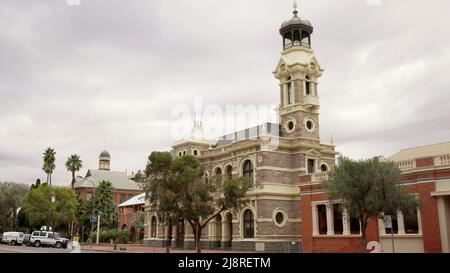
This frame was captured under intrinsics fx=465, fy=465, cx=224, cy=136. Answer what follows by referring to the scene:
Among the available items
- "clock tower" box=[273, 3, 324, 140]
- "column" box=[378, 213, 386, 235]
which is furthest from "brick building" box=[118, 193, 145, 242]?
"column" box=[378, 213, 386, 235]

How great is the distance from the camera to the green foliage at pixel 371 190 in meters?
27.5

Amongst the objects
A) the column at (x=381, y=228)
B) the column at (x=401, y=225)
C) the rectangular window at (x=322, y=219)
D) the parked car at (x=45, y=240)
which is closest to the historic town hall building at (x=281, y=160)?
the rectangular window at (x=322, y=219)

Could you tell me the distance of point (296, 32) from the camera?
5422 cm

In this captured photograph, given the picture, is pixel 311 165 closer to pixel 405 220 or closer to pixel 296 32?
pixel 296 32

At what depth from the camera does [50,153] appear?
8219 cm

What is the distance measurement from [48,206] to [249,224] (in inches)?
1211

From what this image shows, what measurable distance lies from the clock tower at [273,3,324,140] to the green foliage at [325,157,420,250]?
22.6 m

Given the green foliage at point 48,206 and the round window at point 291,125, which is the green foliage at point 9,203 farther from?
the round window at point 291,125

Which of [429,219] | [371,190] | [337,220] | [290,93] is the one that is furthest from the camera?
[290,93]

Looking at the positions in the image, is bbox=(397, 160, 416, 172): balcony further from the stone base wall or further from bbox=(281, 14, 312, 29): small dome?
bbox=(281, 14, 312, 29): small dome

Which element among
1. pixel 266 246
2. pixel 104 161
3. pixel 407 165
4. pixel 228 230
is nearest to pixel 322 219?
pixel 266 246

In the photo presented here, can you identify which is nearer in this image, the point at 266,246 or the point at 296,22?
the point at 266,246
